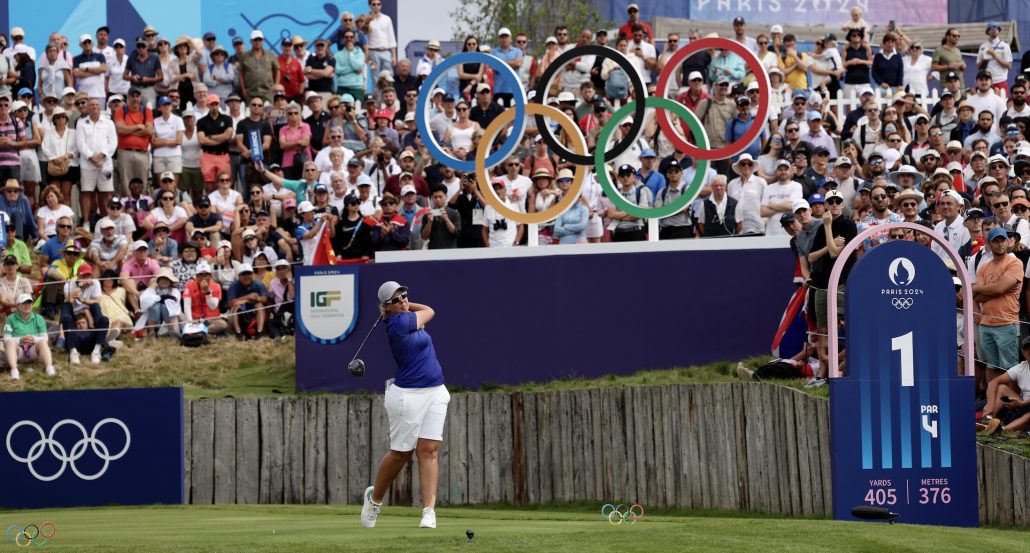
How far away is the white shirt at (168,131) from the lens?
80.9ft

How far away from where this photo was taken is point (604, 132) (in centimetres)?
1934

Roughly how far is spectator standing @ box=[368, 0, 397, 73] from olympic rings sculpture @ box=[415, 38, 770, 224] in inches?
336

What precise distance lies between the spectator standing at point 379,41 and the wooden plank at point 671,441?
510 inches

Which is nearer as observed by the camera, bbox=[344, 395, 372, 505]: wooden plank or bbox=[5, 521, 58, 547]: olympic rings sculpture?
bbox=[5, 521, 58, 547]: olympic rings sculpture

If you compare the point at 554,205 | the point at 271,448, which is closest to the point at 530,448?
the point at 271,448

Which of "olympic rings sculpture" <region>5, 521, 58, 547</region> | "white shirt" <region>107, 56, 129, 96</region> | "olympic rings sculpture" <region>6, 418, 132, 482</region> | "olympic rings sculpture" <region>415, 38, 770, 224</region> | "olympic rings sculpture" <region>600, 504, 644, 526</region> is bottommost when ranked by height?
"olympic rings sculpture" <region>600, 504, 644, 526</region>

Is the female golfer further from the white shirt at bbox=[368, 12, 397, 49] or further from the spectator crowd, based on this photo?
the white shirt at bbox=[368, 12, 397, 49]

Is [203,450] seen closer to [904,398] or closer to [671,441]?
[671,441]

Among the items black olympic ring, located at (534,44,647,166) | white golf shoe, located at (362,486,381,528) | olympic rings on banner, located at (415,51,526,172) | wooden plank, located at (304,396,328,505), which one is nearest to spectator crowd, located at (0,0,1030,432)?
olympic rings on banner, located at (415,51,526,172)

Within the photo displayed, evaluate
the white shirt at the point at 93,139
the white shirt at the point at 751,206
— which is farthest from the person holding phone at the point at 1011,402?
the white shirt at the point at 93,139

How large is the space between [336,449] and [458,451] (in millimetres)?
1388

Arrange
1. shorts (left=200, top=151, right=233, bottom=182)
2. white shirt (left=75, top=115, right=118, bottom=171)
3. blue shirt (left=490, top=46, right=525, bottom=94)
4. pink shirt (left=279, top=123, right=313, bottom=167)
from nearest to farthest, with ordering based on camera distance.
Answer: white shirt (left=75, top=115, right=118, bottom=171) < pink shirt (left=279, top=123, right=313, bottom=167) < shorts (left=200, top=151, right=233, bottom=182) < blue shirt (left=490, top=46, right=525, bottom=94)

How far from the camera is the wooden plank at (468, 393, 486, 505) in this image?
58.4 ft

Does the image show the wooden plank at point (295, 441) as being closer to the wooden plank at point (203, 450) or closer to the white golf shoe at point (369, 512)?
the wooden plank at point (203, 450)
